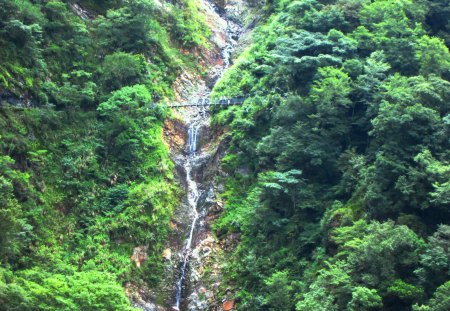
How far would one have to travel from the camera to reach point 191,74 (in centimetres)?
4212

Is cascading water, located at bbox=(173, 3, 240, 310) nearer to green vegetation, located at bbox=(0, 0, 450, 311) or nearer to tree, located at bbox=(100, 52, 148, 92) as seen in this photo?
green vegetation, located at bbox=(0, 0, 450, 311)

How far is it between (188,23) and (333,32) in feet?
56.4

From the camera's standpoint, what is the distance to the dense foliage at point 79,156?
2109 cm

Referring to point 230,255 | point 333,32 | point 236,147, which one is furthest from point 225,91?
point 230,255

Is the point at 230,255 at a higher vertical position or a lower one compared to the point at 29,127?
lower

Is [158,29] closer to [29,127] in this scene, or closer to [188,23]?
[188,23]

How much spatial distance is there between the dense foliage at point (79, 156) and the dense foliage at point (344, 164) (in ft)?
16.3

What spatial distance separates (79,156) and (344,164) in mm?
13858

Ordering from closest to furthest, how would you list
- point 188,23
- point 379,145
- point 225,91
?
point 379,145
point 225,91
point 188,23

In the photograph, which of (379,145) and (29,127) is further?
(29,127)

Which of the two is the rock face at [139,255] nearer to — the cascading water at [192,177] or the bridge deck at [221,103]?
the cascading water at [192,177]

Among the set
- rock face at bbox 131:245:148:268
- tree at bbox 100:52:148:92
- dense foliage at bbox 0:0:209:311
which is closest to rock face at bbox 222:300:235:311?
dense foliage at bbox 0:0:209:311

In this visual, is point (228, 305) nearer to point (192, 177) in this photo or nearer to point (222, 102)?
point (192, 177)

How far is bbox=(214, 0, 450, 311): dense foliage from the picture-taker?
20.0 metres
